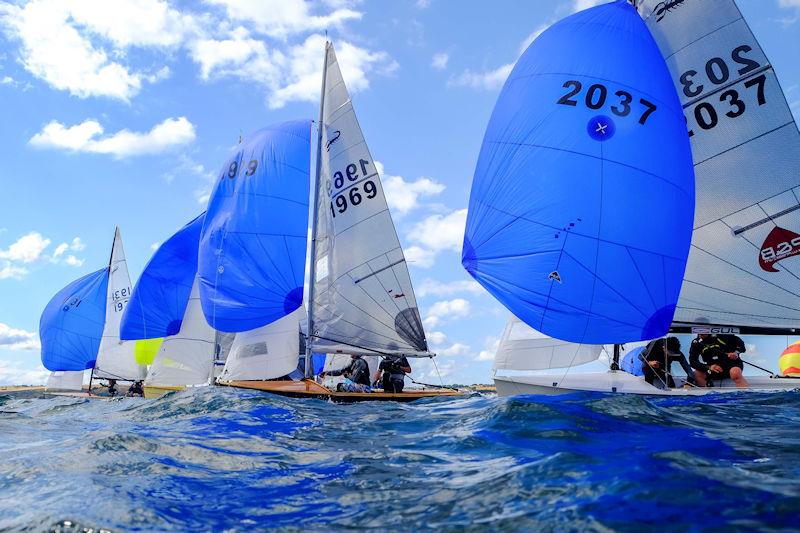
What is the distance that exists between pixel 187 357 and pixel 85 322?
1554 cm

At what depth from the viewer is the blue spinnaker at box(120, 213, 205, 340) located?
82.4 feet

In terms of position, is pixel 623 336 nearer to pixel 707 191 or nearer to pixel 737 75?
pixel 707 191

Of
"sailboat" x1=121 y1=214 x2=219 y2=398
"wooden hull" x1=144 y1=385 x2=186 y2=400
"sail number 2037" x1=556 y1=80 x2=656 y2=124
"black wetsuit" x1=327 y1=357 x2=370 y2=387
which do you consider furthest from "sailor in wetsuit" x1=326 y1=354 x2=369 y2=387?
"sail number 2037" x1=556 y1=80 x2=656 y2=124

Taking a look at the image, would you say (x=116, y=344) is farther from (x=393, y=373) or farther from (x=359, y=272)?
(x=393, y=373)

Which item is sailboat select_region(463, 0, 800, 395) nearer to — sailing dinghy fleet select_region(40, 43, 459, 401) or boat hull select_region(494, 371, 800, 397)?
boat hull select_region(494, 371, 800, 397)

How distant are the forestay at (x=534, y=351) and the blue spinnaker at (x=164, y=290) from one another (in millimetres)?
15401

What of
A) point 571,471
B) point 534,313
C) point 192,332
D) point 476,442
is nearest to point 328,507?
point 571,471

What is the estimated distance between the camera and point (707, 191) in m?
13.7

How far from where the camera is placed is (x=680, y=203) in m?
11.6

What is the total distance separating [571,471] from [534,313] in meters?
6.97

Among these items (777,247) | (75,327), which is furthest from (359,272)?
(75,327)

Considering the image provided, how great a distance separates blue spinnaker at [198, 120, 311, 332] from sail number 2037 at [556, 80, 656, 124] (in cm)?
983

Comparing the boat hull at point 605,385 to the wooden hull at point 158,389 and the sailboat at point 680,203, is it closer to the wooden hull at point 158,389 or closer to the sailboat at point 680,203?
the sailboat at point 680,203

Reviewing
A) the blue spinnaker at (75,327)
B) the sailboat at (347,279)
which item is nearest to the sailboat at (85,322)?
the blue spinnaker at (75,327)
